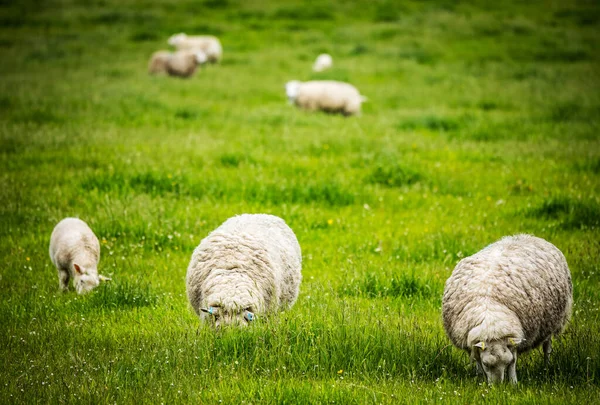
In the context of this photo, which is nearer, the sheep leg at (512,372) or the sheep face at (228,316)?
the sheep leg at (512,372)

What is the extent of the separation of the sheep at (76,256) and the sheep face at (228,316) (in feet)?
8.10

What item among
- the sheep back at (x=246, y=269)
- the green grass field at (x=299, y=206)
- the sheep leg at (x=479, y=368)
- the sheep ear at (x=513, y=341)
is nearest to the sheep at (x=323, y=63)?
the green grass field at (x=299, y=206)

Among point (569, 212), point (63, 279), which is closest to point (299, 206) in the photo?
point (63, 279)

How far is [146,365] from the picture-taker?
205 inches

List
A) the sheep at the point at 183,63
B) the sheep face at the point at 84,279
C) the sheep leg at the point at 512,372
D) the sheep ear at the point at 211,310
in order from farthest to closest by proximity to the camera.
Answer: the sheep at the point at 183,63, the sheep face at the point at 84,279, the sheep ear at the point at 211,310, the sheep leg at the point at 512,372

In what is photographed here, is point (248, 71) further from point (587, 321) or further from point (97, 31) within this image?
point (587, 321)

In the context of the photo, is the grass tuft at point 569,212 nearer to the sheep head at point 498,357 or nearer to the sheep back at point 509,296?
the sheep back at point 509,296

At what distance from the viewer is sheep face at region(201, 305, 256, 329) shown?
5.49 m

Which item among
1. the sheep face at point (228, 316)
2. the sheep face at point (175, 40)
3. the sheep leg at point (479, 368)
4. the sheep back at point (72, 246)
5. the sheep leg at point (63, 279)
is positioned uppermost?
the sheep face at point (175, 40)

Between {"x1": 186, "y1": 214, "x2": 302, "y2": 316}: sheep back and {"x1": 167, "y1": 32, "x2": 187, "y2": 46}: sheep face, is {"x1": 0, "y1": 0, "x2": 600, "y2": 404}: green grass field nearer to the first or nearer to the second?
{"x1": 186, "y1": 214, "x2": 302, "y2": 316}: sheep back

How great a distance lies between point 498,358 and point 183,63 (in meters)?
21.7

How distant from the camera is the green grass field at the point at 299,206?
17.0 ft

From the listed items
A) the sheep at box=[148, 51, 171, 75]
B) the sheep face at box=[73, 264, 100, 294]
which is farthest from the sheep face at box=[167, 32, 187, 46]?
the sheep face at box=[73, 264, 100, 294]

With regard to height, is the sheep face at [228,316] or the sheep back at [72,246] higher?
the sheep face at [228,316]
